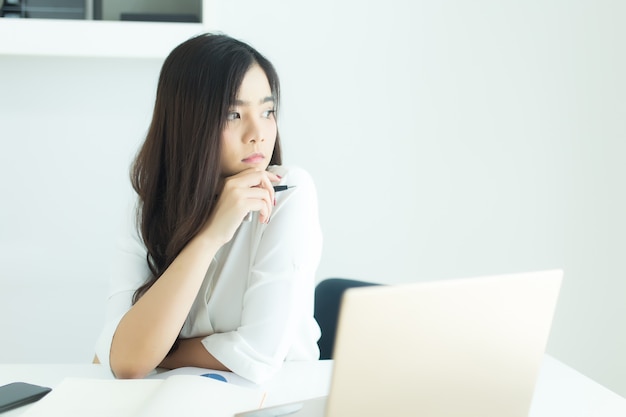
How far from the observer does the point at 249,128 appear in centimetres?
158

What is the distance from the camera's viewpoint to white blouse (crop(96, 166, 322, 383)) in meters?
1.47

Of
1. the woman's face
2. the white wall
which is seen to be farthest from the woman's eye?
the white wall

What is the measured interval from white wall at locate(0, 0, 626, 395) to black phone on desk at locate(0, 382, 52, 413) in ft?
4.31

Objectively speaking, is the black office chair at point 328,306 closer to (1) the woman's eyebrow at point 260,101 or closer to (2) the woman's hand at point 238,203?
(2) the woman's hand at point 238,203

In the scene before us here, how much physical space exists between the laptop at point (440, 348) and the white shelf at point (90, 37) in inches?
54.1

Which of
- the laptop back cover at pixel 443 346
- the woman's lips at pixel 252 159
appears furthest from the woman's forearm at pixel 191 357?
the laptop back cover at pixel 443 346

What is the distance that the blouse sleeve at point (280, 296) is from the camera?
4.66ft

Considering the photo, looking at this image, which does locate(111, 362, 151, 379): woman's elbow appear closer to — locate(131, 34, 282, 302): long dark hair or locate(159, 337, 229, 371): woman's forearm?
locate(159, 337, 229, 371): woman's forearm

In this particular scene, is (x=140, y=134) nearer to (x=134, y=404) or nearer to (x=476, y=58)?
(x=476, y=58)

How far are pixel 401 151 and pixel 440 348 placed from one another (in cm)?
180

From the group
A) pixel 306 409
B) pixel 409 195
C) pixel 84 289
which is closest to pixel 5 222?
pixel 84 289

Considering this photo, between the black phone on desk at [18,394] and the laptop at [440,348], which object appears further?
the black phone on desk at [18,394]

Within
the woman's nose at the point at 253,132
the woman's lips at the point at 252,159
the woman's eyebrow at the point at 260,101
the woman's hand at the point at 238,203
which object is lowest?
the woman's hand at the point at 238,203

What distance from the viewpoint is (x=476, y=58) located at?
2590 millimetres
